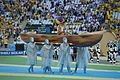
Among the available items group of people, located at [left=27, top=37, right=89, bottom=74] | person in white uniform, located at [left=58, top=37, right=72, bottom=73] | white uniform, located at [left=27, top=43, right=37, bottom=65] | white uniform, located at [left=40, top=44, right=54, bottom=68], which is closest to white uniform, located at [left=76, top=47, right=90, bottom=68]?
group of people, located at [left=27, top=37, right=89, bottom=74]

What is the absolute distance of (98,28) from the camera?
29047 millimetres

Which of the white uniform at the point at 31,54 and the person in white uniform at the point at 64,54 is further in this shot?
the white uniform at the point at 31,54

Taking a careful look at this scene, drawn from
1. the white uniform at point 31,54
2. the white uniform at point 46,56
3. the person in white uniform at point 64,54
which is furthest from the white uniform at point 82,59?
the white uniform at point 31,54

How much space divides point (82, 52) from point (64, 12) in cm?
1582

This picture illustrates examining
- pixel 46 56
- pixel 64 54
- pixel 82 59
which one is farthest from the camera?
pixel 82 59

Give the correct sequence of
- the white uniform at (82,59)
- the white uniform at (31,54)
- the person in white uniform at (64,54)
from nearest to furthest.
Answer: the person in white uniform at (64,54), the white uniform at (31,54), the white uniform at (82,59)

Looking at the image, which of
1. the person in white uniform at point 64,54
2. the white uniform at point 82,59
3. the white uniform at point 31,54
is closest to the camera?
the person in white uniform at point 64,54

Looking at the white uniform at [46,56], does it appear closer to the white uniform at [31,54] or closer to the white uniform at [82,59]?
the white uniform at [31,54]

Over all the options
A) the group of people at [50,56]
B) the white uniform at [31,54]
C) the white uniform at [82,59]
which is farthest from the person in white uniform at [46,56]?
the white uniform at [82,59]

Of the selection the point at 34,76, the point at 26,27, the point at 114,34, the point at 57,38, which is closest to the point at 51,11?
the point at 26,27

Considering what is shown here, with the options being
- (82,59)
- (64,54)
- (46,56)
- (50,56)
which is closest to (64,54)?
(64,54)

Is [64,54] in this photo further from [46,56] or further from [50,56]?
[46,56]

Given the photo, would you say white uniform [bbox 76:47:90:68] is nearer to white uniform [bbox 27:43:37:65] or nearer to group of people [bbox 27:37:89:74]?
group of people [bbox 27:37:89:74]

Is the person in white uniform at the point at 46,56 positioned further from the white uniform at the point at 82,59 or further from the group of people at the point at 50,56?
the white uniform at the point at 82,59
